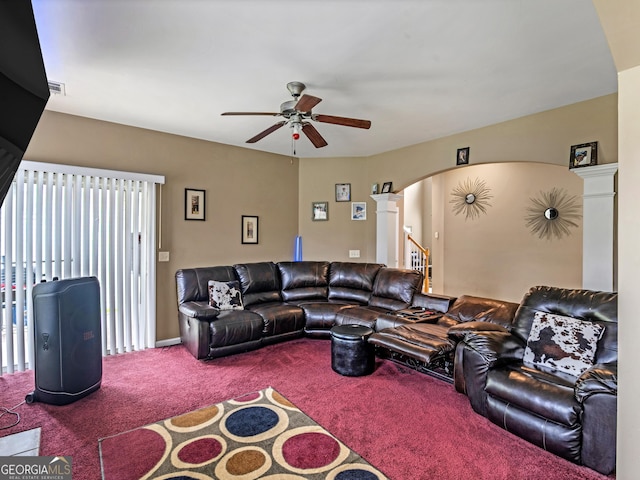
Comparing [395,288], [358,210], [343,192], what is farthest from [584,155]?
[343,192]

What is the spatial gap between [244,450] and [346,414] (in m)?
0.82

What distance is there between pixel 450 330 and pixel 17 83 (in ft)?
10.3

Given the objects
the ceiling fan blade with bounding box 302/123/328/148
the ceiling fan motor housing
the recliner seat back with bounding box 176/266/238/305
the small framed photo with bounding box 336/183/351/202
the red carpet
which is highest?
the ceiling fan motor housing

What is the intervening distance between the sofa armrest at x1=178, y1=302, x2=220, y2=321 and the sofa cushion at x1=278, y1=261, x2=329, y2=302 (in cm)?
142

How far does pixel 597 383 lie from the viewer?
1.96 metres

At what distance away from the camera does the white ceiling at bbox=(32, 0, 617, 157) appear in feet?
6.51

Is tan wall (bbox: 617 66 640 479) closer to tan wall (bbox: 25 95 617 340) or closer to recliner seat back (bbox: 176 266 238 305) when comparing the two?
tan wall (bbox: 25 95 617 340)

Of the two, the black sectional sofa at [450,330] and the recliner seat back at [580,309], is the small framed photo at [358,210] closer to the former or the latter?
the black sectional sofa at [450,330]

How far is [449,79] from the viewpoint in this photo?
9.37ft

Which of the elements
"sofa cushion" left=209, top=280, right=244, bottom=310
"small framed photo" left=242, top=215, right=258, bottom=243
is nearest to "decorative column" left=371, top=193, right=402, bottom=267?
"small framed photo" left=242, top=215, right=258, bottom=243

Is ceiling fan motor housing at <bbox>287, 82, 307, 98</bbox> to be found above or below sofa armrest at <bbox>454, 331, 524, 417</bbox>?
above

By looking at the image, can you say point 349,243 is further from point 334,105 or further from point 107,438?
point 107,438

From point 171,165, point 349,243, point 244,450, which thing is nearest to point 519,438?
point 244,450

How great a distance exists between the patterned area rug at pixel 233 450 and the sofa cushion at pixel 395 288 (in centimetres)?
228
